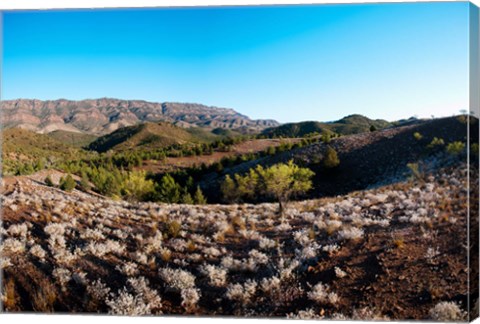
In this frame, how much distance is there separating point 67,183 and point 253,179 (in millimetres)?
3884

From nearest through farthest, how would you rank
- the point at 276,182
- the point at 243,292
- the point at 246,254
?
the point at 243,292
the point at 246,254
the point at 276,182

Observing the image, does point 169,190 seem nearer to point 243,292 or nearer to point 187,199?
point 187,199

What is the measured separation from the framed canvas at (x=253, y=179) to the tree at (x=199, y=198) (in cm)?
3

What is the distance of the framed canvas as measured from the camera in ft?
18.9

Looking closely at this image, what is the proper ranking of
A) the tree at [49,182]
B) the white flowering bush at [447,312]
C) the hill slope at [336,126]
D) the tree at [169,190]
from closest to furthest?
the white flowering bush at [447,312] → the hill slope at [336,126] → the tree at [169,190] → the tree at [49,182]

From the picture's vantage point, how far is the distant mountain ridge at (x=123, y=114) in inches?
285

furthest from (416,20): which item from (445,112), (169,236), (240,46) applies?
(169,236)

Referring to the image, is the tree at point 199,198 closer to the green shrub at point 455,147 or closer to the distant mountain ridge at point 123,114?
the distant mountain ridge at point 123,114

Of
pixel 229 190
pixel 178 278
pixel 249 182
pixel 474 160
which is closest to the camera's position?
pixel 474 160

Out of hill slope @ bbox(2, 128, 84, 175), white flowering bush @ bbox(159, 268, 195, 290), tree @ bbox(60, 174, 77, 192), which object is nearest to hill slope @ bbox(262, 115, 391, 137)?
white flowering bush @ bbox(159, 268, 195, 290)

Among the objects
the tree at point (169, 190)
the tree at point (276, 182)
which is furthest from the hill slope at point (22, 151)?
the tree at point (276, 182)

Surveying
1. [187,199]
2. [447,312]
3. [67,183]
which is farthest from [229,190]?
[447,312]

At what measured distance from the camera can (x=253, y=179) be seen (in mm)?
7266

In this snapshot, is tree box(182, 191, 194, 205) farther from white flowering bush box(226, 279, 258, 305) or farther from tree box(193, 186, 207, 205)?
white flowering bush box(226, 279, 258, 305)
